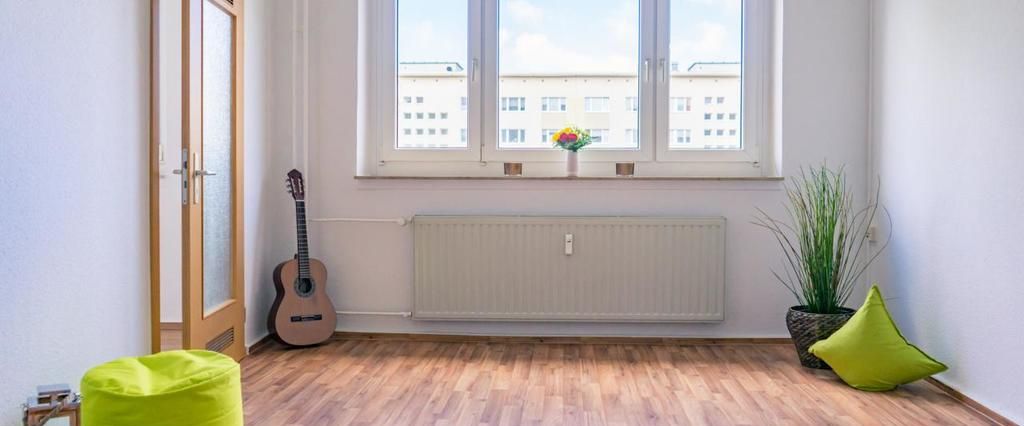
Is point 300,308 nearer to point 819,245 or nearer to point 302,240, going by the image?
point 302,240

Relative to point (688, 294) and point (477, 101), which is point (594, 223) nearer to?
point (688, 294)

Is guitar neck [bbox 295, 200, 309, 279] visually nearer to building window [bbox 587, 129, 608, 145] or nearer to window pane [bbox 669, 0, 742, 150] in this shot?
building window [bbox 587, 129, 608, 145]

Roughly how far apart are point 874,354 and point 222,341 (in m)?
2.67

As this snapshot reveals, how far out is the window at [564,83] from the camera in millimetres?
4195

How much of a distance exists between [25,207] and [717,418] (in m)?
2.24

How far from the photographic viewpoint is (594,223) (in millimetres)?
4035

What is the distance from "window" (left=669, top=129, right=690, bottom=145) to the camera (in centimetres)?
421

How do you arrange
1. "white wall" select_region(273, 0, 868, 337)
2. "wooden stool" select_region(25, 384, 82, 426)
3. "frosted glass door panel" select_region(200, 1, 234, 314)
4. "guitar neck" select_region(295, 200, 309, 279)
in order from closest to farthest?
"wooden stool" select_region(25, 384, 82, 426)
"frosted glass door panel" select_region(200, 1, 234, 314)
"guitar neck" select_region(295, 200, 309, 279)
"white wall" select_region(273, 0, 868, 337)

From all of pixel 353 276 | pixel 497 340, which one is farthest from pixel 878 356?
pixel 353 276

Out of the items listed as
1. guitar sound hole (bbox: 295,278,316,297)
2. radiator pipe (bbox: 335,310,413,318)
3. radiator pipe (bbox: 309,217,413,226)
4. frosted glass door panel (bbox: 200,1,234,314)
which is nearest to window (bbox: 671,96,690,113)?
radiator pipe (bbox: 309,217,413,226)

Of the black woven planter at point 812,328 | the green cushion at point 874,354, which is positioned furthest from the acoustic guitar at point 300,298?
the green cushion at point 874,354

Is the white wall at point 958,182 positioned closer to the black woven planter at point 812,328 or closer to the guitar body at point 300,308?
the black woven planter at point 812,328

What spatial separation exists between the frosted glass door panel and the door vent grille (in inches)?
5.1

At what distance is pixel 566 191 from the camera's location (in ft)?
13.5
